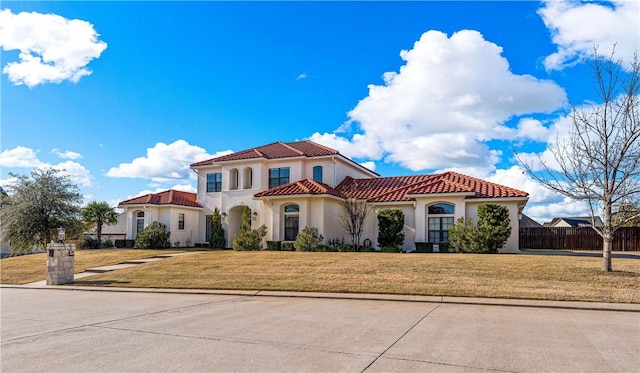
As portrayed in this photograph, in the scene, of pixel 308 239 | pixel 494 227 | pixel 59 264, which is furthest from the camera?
pixel 308 239

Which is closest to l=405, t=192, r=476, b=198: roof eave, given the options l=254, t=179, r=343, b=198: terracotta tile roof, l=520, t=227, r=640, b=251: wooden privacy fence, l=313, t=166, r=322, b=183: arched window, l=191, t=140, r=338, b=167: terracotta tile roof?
l=254, t=179, r=343, b=198: terracotta tile roof

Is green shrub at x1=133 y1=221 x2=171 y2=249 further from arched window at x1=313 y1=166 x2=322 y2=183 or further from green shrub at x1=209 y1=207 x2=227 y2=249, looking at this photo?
arched window at x1=313 y1=166 x2=322 y2=183

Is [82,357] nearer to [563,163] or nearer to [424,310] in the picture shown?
[424,310]

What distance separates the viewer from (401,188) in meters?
27.9

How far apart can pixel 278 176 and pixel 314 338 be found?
23.6m

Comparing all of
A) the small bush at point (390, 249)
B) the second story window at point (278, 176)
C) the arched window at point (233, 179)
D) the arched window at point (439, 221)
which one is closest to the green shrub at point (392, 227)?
the small bush at point (390, 249)

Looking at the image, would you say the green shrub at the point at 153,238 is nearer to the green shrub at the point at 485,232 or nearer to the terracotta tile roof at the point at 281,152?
the terracotta tile roof at the point at 281,152

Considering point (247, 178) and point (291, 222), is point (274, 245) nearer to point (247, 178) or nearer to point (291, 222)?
point (291, 222)

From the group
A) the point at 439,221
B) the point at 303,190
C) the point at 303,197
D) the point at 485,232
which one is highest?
the point at 303,190

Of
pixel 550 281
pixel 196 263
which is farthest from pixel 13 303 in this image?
pixel 550 281

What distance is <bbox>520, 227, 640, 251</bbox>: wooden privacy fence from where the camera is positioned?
29.5 meters

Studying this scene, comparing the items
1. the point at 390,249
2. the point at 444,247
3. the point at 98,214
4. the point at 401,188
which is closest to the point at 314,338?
the point at 390,249

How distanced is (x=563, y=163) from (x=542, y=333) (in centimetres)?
920

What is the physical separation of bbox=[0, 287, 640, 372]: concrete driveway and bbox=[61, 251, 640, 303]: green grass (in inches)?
71.3
